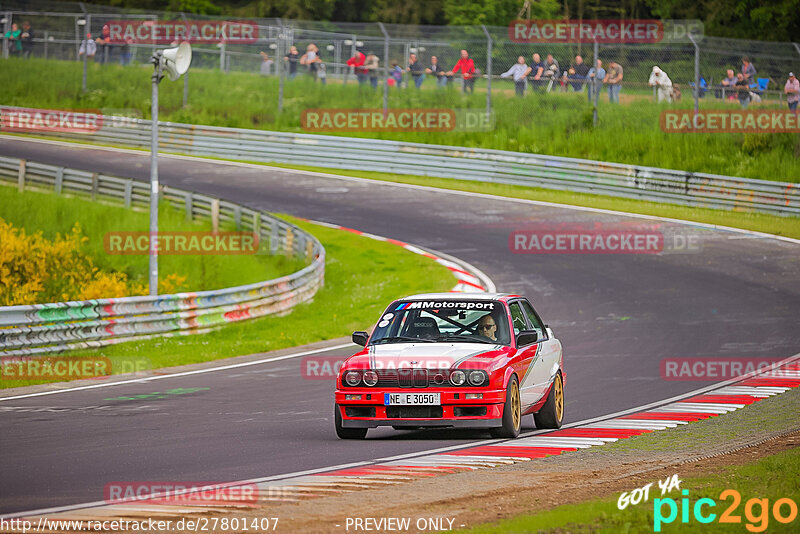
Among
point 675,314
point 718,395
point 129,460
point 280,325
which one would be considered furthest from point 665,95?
point 129,460

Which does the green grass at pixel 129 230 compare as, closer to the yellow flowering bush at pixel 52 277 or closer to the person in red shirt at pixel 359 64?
the yellow flowering bush at pixel 52 277

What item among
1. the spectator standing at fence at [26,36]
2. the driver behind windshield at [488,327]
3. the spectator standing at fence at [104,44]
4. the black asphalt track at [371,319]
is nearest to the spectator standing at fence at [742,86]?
the black asphalt track at [371,319]

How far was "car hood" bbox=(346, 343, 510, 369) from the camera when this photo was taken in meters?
10.2

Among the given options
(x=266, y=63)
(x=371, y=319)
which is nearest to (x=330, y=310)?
(x=371, y=319)

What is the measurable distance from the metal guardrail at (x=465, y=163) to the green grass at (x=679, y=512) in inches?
918

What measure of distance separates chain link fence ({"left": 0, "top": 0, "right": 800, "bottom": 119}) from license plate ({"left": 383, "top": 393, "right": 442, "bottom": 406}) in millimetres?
24809

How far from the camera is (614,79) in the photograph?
34781 mm

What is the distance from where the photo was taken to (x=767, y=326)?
62.3 ft

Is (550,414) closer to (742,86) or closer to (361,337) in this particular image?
(361,337)

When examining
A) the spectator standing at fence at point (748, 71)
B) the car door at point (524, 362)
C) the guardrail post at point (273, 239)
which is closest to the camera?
the car door at point (524, 362)

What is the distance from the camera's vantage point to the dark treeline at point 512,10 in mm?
50656

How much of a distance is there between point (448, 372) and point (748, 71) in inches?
982

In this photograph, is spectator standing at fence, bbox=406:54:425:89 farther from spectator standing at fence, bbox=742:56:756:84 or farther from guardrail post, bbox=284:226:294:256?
guardrail post, bbox=284:226:294:256

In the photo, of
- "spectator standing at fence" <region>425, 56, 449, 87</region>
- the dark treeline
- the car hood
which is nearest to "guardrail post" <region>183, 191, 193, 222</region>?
"spectator standing at fence" <region>425, 56, 449, 87</region>
